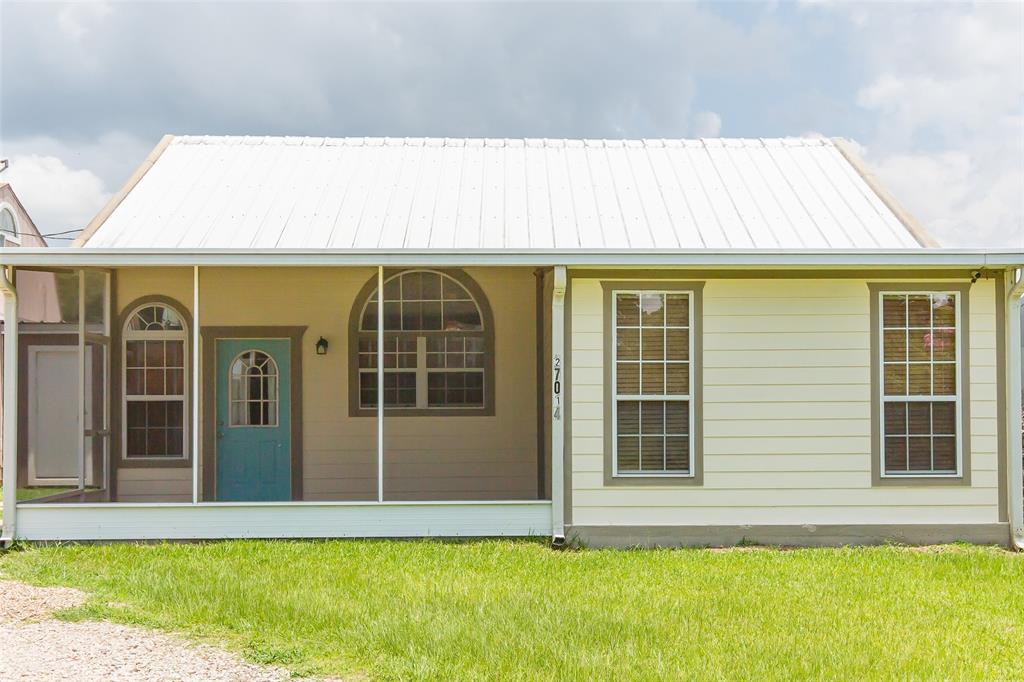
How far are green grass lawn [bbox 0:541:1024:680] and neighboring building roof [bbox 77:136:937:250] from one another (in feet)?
9.46

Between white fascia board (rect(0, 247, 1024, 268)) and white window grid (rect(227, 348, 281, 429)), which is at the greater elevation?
white fascia board (rect(0, 247, 1024, 268))

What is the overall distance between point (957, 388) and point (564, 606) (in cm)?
488

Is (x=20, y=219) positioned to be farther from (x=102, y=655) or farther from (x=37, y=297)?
(x=102, y=655)

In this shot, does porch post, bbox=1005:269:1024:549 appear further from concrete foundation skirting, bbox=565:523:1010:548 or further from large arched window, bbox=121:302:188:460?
large arched window, bbox=121:302:188:460

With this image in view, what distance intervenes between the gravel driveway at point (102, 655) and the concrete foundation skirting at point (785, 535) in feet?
13.5

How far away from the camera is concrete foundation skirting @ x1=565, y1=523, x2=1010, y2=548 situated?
927cm

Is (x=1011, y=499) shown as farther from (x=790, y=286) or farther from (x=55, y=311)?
(x=55, y=311)

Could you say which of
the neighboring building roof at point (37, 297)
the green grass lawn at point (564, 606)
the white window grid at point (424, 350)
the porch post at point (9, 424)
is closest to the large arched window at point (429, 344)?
the white window grid at point (424, 350)

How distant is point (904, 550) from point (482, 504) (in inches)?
154

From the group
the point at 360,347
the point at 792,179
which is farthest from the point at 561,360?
the point at 792,179

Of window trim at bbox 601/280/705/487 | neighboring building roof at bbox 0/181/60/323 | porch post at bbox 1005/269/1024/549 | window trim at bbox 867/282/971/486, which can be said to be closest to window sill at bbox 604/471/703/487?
window trim at bbox 601/280/705/487

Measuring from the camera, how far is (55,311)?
1078 cm

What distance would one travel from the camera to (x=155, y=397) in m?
11.8

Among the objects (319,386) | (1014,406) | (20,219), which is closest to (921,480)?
(1014,406)
